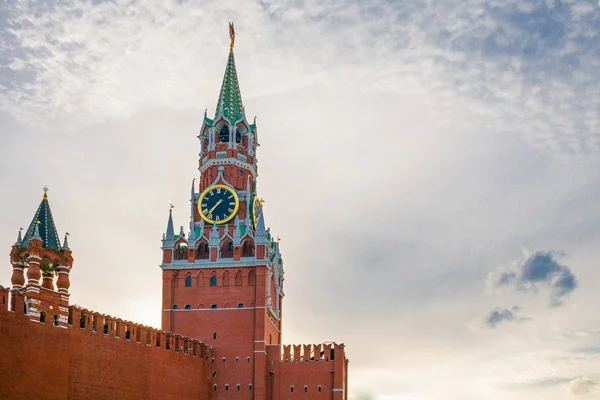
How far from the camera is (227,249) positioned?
74750mm

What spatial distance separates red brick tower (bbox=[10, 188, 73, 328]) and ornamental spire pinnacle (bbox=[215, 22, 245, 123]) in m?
26.5

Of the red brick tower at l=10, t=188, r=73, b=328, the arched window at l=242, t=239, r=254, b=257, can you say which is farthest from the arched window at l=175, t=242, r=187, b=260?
the red brick tower at l=10, t=188, r=73, b=328

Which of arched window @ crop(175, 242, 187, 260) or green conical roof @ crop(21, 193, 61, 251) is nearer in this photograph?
green conical roof @ crop(21, 193, 61, 251)

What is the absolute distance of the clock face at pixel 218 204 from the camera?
2995 inches

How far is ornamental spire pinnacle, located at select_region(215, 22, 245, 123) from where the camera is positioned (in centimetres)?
8006

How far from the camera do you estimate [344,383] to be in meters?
71.3

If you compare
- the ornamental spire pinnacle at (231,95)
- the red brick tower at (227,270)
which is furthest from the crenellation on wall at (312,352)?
the ornamental spire pinnacle at (231,95)

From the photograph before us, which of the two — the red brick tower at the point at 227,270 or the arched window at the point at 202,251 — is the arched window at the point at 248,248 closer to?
the red brick tower at the point at 227,270

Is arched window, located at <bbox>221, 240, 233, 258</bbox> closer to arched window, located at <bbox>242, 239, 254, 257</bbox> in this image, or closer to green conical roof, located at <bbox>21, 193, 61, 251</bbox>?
arched window, located at <bbox>242, 239, 254, 257</bbox>

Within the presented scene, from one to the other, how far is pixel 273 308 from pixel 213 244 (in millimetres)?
7083

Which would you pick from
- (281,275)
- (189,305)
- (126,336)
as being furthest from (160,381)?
(281,275)

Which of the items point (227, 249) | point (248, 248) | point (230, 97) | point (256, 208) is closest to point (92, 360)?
point (227, 249)

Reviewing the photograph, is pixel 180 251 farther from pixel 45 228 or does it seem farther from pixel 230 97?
pixel 45 228

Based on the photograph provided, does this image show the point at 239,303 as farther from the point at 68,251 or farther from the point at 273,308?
the point at 68,251
